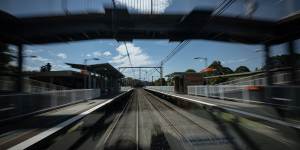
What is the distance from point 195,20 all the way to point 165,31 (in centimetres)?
244

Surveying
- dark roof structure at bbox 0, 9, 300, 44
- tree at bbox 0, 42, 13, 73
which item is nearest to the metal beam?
dark roof structure at bbox 0, 9, 300, 44

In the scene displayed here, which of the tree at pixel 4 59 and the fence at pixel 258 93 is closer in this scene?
the fence at pixel 258 93

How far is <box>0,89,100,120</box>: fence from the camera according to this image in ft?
38.5

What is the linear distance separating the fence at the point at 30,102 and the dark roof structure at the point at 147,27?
4189mm

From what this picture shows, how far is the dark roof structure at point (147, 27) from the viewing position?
49.4ft

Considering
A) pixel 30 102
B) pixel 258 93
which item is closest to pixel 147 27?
pixel 30 102

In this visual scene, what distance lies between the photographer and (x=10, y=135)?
9164mm

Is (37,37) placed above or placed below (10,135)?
above

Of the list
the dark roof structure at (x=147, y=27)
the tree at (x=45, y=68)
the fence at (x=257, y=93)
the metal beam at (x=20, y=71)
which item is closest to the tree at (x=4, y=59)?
the metal beam at (x=20, y=71)

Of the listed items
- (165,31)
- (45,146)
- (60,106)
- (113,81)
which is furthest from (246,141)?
(113,81)

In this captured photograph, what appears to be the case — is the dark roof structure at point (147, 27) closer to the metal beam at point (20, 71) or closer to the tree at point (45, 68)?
the metal beam at point (20, 71)

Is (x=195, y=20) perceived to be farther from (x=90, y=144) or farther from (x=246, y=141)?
(x=90, y=144)

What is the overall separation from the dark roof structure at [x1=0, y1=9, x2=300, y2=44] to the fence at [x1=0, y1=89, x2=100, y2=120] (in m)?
4.19

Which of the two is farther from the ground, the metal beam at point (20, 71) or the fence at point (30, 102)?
the metal beam at point (20, 71)
